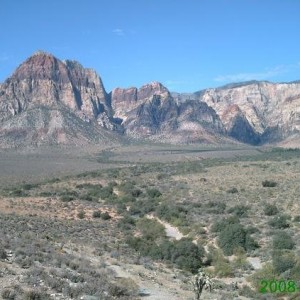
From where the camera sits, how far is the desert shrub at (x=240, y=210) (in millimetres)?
44875

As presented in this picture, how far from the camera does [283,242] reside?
32.5m

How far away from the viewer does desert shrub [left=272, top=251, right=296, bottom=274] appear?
26.7m

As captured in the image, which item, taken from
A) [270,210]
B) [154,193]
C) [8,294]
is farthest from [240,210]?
[8,294]

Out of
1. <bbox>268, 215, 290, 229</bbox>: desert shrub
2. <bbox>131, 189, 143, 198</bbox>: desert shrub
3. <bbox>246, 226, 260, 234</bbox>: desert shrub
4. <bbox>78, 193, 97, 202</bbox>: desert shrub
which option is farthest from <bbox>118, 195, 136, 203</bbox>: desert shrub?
<bbox>246, 226, 260, 234</bbox>: desert shrub

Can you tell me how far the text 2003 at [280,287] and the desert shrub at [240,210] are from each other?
70.8 feet

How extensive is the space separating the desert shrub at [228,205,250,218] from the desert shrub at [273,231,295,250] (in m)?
10.6

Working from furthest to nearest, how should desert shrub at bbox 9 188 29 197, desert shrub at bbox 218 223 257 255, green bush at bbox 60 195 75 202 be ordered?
desert shrub at bbox 9 188 29 197, green bush at bbox 60 195 75 202, desert shrub at bbox 218 223 257 255

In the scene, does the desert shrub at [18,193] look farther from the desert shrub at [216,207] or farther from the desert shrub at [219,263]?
the desert shrub at [219,263]

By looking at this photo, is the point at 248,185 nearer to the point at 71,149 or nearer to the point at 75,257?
the point at 75,257

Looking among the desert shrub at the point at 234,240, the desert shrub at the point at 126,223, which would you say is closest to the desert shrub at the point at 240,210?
the desert shrub at the point at 126,223

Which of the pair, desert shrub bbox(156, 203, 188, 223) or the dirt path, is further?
desert shrub bbox(156, 203, 188, 223)

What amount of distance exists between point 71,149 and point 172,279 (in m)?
177

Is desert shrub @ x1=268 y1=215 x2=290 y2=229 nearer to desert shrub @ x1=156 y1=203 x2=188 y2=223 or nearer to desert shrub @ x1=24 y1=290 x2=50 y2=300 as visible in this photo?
desert shrub @ x1=156 y1=203 x2=188 y2=223

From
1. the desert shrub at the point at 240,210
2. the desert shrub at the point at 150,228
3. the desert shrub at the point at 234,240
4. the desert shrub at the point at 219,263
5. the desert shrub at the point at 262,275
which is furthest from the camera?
the desert shrub at the point at 240,210
